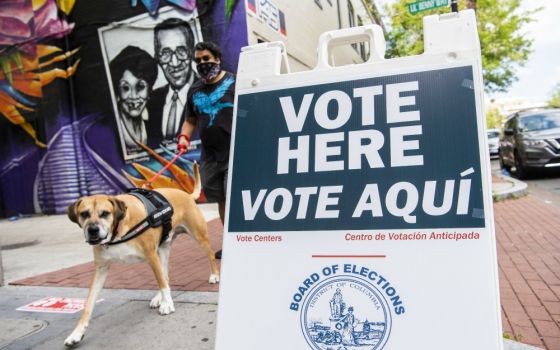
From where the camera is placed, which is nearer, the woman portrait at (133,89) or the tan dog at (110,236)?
the tan dog at (110,236)

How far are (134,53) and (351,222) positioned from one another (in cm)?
1026

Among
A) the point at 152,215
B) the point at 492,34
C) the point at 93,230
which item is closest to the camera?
the point at 93,230

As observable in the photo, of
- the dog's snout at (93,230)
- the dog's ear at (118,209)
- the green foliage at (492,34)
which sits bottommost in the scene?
the dog's snout at (93,230)

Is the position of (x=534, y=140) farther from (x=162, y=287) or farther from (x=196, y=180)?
(x=162, y=287)

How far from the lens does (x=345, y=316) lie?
163cm

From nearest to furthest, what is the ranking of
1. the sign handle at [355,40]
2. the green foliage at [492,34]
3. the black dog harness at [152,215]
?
the sign handle at [355,40] → the black dog harness at [152,215] → the green foliage at [492,34]

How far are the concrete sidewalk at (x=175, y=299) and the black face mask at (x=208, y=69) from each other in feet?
6.41

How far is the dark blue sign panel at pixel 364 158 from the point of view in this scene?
157 centimetres

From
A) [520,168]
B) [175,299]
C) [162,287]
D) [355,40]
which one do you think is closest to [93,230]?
[162,287]

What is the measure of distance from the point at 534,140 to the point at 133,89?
10012 millimetres

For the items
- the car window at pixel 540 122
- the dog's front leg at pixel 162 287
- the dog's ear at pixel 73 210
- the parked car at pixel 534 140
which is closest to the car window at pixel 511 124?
the parked car at pixel 534 140

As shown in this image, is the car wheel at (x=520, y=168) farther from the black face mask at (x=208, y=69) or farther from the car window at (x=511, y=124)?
the black face mask at (x=208, y=69)

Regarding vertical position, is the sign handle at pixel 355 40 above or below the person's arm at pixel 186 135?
above

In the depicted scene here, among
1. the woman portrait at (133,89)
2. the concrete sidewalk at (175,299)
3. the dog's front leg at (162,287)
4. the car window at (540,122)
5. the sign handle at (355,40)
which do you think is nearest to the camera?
the sign handle at (355,40)
